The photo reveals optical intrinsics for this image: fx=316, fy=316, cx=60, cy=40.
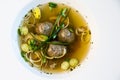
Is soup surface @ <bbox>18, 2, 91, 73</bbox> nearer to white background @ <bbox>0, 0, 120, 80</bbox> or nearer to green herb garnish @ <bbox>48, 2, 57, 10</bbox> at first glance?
green herb garnish @ <bbox>48, 2, 57, 10</bbox>

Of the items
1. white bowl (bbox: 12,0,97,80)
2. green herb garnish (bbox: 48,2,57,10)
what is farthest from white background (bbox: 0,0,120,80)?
green herb garnish (bbox: 48,2,57,10)

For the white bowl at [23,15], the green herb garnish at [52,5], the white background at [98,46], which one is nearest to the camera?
the white background at [98,46]

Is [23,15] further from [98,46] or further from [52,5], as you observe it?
[98,46]

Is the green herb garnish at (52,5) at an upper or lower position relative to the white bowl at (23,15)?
upper

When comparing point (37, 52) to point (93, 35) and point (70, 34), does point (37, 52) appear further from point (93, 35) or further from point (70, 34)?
point (93, 35)

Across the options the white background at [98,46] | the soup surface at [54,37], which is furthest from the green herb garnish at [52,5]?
the white background at [98,46]

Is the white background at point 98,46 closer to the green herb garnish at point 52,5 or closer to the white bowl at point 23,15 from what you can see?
the white bowl at point 23,15
